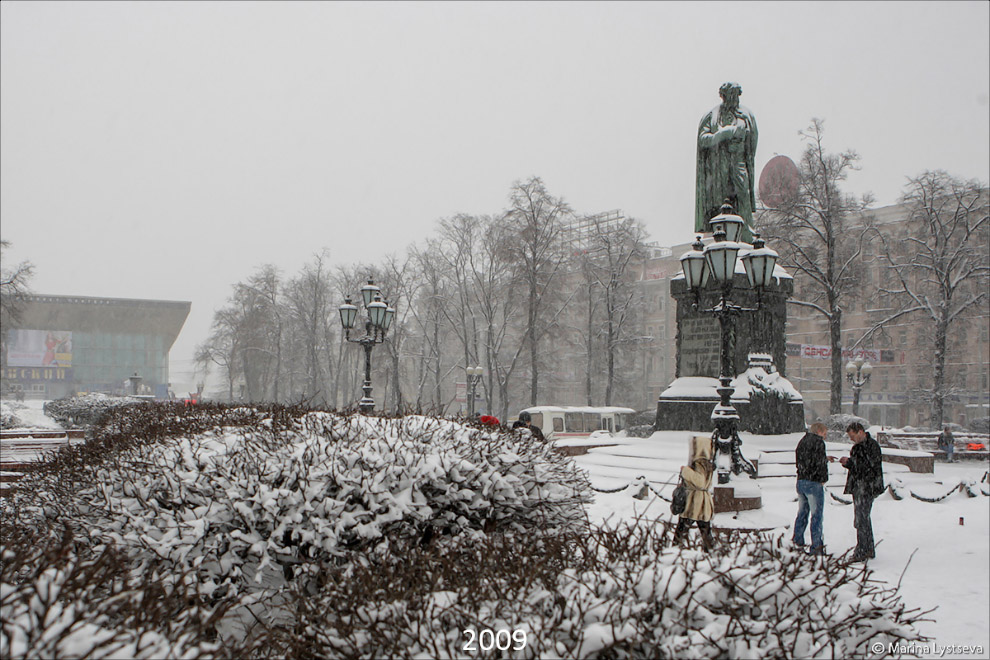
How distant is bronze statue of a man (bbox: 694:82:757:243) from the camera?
18469mm

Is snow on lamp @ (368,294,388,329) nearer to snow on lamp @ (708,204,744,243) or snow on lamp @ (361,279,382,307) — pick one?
snow on lamp @ (361,279,382,307)

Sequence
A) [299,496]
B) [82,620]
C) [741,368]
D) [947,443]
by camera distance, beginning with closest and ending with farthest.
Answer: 1. [82,620]
2. [299,496]
3. [741,368]
4. [947,443]

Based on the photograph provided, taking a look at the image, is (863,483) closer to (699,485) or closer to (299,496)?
(699,485)

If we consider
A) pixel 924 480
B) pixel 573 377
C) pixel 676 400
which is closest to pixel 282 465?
pixel 676 400

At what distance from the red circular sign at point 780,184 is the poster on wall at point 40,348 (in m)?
90.2

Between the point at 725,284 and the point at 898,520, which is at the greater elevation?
the point at 725,284

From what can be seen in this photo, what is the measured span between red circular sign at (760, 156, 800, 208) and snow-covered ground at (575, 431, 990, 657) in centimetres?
1500

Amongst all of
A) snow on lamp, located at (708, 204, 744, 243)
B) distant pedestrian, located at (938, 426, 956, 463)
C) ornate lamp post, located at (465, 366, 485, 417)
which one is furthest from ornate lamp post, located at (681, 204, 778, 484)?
ornate lamp post, located at (465, 366, 485, 417)

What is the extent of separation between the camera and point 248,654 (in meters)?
2.61

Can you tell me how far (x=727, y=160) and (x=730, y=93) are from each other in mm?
1623

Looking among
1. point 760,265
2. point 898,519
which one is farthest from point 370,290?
point 898,519

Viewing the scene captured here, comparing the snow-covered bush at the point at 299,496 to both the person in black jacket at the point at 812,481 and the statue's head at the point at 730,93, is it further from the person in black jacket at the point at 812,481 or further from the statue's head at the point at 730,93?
the statue's head at the point at 730,93

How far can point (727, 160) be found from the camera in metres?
18.5

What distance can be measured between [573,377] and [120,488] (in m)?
63.1
